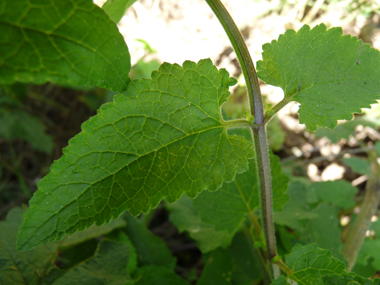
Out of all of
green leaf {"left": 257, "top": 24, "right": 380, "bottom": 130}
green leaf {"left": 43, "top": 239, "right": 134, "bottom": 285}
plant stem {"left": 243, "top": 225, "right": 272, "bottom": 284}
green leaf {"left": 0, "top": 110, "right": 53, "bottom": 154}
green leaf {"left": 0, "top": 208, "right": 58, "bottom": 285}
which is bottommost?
green leaf {"left": 0, "top": 208, "right": 58, "bottom": 285}

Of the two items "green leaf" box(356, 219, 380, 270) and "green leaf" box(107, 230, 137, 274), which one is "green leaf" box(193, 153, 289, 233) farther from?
"green leaf" box(356, 219, 380, 270)

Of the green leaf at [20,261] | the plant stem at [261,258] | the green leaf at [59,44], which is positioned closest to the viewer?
the green leaf at [59,44]

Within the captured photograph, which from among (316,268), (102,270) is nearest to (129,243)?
(102,270)

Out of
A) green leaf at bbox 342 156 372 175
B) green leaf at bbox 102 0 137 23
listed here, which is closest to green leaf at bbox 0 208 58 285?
green leaf at bbox 102 0 137 23

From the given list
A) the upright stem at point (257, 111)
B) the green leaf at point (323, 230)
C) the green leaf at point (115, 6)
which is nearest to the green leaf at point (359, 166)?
the green leaf at point (323, 230)

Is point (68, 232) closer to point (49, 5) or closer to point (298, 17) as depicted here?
point (49, 5)

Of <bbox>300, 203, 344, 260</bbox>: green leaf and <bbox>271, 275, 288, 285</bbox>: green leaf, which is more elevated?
<bbox>300, 203, 344, 260</bbox>: green leaf

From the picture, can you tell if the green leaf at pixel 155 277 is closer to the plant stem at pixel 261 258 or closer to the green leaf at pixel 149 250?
the green leaf at pixel 149 250

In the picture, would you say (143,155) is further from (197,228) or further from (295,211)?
(295,211)
